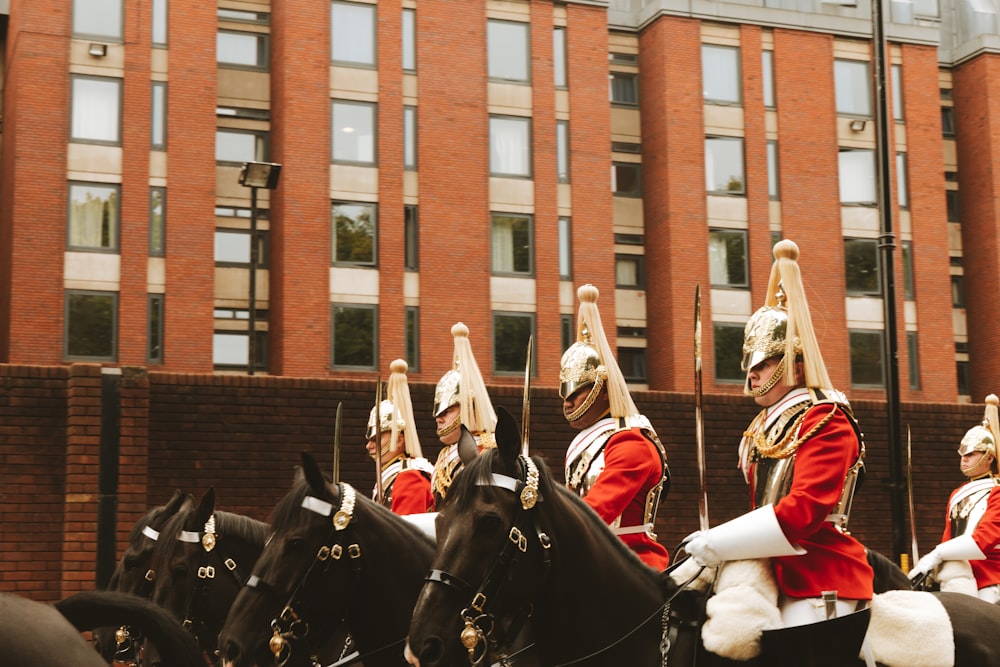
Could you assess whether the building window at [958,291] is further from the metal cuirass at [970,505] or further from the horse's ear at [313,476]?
the horse's ear at [313,476]

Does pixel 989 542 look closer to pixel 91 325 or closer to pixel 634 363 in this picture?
Answer: pixel 91 325

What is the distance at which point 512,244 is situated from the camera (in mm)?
34000

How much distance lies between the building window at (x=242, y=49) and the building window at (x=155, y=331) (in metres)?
6.20

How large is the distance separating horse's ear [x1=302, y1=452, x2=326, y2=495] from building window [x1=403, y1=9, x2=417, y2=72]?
91.6ft

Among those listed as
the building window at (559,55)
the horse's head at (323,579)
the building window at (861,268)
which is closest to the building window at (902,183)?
the building window at (861,268)

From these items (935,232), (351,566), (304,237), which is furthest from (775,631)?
(935,232)

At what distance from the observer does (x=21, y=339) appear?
98.6 feet

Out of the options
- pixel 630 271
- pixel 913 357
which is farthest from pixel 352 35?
pixel 913 357

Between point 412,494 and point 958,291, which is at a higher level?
point 958,291

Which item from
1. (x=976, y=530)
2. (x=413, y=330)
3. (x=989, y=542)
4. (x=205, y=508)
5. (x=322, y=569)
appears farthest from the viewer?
(x=413, y=330)

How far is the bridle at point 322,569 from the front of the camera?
19.8 feet

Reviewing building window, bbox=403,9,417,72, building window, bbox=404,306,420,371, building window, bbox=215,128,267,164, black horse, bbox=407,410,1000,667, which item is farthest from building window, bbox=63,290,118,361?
black horse, bbox=407,410,1000,667

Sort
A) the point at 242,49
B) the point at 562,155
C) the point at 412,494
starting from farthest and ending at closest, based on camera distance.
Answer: the point at 562,155 < the point at 242,49 < the point at 412,494

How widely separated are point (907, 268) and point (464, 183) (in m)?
13.5
